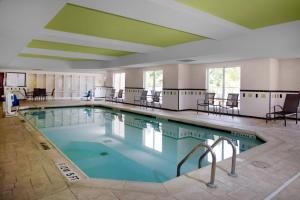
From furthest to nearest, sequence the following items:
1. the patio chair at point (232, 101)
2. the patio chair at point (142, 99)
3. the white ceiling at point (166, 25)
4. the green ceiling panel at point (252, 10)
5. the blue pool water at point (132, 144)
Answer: the patio chair at point (142, 99)
the patio chair at point (232, 101)
the blue pool water at point (132, 144)
the green ceiling panel at point (252, 10)
the white ceiling at point (166, 25)

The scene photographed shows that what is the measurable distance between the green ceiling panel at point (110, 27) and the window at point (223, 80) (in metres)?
2.92

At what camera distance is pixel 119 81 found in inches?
545

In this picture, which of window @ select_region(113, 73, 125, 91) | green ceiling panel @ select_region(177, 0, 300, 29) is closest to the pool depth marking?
green ceiling panel @ select_region(177, 0, 300, 29)

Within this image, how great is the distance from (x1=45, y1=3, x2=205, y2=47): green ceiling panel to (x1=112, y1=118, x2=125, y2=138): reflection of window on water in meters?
2.59

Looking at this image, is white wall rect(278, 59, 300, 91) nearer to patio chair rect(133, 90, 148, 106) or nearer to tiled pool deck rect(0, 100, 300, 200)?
tiled pool deck rect(0, 100, 300, 200)

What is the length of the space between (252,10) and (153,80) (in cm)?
747

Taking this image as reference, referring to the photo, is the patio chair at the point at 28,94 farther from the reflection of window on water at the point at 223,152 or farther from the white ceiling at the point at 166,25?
the reflection of window on water at the point at 223,152

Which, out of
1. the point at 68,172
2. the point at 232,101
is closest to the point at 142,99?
the point at 232,101

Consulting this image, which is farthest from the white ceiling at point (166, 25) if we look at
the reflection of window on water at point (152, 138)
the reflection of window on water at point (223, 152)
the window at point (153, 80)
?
the window at point (153, 80)

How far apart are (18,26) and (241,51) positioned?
188 inches

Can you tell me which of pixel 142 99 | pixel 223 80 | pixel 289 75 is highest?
pixel 289 75

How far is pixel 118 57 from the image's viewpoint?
32.1ft

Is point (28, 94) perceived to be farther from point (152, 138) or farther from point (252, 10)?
point (252, 10)

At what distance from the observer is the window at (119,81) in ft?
44.5
